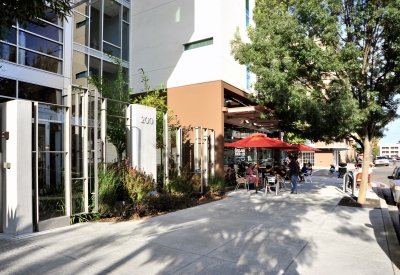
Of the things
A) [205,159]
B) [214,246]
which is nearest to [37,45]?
[205,159]

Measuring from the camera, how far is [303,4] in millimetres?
9453

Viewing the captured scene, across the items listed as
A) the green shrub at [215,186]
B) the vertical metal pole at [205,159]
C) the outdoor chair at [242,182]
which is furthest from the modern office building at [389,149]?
the vertical metal pole at [205,159]

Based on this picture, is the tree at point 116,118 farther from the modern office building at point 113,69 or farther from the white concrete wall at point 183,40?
the white concrete wall at point 183,40

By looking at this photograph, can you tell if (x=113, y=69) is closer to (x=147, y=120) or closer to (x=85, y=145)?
(x=147, y=120)

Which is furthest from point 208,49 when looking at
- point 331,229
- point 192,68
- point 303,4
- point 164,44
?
point 331,229

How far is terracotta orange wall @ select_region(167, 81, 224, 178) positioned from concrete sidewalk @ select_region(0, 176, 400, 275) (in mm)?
5350

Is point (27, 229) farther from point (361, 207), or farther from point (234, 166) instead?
point (234, 166)

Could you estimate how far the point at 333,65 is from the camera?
9.22m

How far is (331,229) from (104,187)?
18.7 feet

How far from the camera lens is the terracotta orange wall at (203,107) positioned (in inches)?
520

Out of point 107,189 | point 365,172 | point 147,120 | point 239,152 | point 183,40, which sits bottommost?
point 107,189

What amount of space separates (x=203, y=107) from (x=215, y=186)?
3952mm

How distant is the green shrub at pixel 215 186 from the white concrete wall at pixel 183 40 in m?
4.59

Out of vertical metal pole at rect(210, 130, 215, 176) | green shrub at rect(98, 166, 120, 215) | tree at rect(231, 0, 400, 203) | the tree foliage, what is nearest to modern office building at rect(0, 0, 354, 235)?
green shrub at rect(98, 166, 120, 215)
